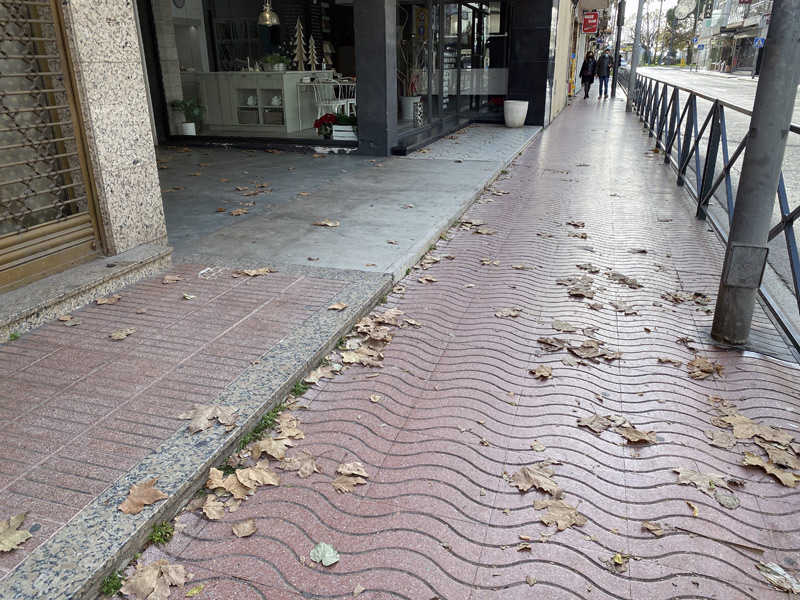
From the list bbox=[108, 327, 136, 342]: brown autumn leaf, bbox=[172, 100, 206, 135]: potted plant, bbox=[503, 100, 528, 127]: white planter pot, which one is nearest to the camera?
bbox=[108, 327, 136, 342]: brown autumn leaf

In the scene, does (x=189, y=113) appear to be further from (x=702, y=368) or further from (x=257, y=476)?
(x=702, y=368)

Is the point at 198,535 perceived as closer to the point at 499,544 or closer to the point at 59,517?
the point at 59,517

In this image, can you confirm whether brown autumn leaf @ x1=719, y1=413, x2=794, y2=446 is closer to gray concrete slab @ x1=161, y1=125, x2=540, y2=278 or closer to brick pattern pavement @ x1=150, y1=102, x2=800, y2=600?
brick pattern pavement @ x1=150, y1=102, x2=800, y2=600

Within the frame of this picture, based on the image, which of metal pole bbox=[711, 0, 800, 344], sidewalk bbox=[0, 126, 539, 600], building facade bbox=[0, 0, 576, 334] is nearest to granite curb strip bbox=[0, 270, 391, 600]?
sidewalk bbox=[0, 126, 539, 600]

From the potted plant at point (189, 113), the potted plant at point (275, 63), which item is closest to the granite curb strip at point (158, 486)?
the potted plant at point (189, 113)

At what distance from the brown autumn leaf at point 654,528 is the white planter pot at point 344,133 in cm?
1049

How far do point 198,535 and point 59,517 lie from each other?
0.56 meters

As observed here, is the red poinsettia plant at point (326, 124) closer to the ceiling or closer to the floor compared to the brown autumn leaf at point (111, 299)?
closer to the ceiling

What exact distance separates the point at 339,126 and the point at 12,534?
1078cm

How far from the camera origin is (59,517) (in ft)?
8.25

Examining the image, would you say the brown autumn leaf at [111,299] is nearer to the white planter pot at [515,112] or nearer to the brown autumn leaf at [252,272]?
the brown autumn leaf at [252,272]

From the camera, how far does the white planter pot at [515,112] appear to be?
55.1 ft

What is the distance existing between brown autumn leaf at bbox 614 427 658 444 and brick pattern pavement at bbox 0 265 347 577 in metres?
2.17

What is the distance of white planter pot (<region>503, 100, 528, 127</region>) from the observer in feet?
55.1
